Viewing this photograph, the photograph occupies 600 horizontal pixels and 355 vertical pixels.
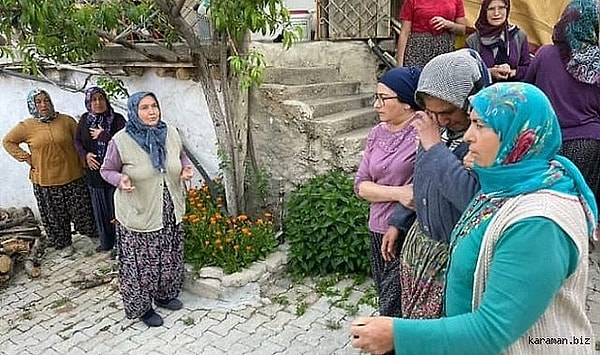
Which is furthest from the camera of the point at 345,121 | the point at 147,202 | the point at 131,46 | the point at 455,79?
the point at 345,121

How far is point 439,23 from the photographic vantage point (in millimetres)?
4461

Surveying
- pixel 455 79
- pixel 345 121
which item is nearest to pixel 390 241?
pixel 455 79

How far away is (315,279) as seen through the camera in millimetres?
4207

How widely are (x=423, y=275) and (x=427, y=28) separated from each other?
3096 millimetres

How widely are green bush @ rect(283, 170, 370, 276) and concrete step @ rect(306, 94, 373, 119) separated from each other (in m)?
0.68

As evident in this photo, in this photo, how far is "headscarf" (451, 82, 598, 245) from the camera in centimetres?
127

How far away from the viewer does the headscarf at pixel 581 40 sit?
287cm

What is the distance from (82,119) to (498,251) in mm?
4426

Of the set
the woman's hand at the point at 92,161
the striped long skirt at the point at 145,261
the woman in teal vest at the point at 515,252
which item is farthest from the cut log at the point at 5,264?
the woman in teal vest at the point at 515,252

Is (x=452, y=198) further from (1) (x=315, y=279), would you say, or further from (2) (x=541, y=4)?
(2) (x=541, y=4)

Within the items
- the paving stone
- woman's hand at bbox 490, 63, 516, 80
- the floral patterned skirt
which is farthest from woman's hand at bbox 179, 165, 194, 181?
woman's hand at bbox 490, 63, 516, 80

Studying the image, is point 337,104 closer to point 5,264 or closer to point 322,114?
point 322,114

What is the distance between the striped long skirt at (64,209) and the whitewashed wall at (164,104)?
2.88 feet

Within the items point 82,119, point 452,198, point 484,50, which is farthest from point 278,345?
point 82,119
